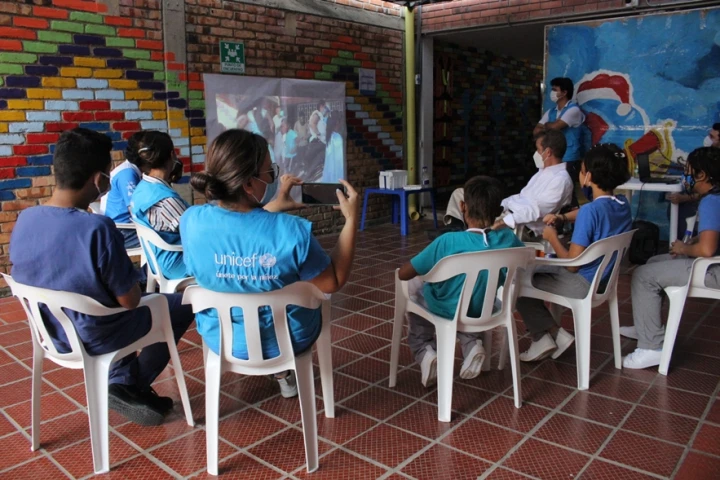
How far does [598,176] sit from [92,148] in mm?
2296

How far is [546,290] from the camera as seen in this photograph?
297cm

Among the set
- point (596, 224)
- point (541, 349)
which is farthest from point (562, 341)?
point (596, 224)

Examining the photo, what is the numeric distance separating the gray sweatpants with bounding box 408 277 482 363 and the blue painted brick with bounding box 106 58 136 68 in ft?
11.7

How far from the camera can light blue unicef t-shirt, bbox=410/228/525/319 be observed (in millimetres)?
2564

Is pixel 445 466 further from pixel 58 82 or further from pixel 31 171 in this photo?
pixel 58 82

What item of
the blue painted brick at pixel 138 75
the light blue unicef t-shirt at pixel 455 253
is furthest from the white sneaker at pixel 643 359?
the blue painted brick at pixel 138 75

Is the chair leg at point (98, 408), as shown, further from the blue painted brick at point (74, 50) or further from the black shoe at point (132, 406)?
the blue painted brick at point (74, 50)

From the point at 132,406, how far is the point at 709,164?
286 cm

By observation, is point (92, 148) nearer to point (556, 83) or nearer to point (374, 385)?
point (374, 385)

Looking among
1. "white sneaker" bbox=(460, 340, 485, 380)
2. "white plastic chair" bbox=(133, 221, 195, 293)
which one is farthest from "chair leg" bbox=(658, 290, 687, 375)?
"white plastic chair" bbox=(133, 221, 195, 293)

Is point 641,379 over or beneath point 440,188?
beneath

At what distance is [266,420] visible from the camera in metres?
2.60

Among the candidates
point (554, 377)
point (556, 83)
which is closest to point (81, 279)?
point (554, 377)

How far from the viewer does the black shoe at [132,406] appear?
8.20 feet
